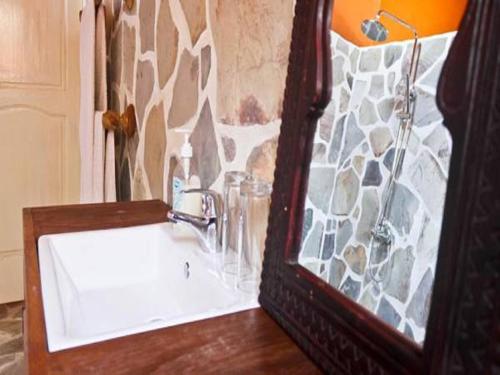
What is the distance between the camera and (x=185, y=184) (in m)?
1.11

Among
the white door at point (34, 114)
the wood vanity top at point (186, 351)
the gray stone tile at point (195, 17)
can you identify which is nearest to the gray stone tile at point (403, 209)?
the wood vanity top at point (186, 351)

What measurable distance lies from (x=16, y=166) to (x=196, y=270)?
5.89 feet

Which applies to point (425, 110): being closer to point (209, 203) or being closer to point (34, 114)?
point (209, 203)

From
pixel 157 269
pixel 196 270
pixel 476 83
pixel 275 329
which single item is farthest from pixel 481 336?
pixel 157 269

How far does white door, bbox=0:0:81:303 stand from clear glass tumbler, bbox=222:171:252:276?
1784 mm

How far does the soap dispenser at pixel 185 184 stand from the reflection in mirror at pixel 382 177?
447 mm

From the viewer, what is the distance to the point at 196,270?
Answer: 92 centimetres

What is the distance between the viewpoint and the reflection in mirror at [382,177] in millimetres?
A: 433

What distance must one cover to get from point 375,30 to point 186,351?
0.49m

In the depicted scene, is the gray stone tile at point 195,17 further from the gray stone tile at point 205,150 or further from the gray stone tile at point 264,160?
the gray stone tile at point 264,160

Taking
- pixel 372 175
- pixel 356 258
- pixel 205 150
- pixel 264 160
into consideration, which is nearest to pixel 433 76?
pixel 372 175

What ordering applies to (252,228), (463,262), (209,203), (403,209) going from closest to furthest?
(463,262)
(403,209)
(252,228)
(209,203)

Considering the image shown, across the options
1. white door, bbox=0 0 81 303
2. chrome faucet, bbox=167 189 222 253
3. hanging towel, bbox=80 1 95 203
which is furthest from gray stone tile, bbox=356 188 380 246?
white door, bbox=0 0 81 303

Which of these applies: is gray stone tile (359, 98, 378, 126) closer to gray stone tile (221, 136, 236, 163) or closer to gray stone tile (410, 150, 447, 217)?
gray stone tile (410, 150, 447, 217)
